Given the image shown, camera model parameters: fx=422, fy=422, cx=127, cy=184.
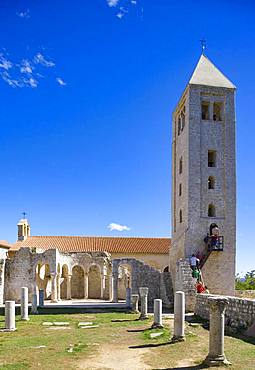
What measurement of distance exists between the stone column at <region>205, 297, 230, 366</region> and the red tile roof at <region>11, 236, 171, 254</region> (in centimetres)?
2714

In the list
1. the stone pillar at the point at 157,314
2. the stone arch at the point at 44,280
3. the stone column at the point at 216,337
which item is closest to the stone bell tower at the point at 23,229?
the stone arch at the point at 44,280

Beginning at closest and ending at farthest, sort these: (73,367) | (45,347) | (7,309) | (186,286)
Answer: (73,367) < (45,347) < (7,309) < (186,286)

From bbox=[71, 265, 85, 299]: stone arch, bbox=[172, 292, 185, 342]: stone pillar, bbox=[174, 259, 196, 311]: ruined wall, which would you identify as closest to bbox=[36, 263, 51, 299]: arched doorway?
bbox=[71, 265, 85, 299]: stone arch

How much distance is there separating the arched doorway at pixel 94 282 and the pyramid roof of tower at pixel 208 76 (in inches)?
708

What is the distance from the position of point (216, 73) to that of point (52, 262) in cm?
1868

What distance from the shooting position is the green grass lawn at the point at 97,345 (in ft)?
34.3

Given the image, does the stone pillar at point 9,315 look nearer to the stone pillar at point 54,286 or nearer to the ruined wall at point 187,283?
the ruined wall at point 187,283

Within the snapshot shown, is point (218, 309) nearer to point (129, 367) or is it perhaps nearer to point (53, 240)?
point (129, 367)

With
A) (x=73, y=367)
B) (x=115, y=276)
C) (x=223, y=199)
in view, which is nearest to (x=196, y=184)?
(x=223, y=199)

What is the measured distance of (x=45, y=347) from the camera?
1254 centimetres

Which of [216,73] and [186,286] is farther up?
[216,73]

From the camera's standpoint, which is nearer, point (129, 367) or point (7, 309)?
point (129, 367)

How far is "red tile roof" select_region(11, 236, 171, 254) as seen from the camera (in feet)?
123

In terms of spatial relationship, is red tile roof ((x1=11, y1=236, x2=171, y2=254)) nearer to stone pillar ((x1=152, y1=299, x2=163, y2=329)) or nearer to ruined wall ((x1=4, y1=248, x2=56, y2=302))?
ruined wall ((x1=4, y1=248, x2=56, y2=302))
